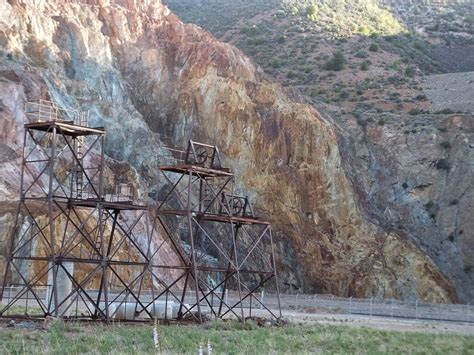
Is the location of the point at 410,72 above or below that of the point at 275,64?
below

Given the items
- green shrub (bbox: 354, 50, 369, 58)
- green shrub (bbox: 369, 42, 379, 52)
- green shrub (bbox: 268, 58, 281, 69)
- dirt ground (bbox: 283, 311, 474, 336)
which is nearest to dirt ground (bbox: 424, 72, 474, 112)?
green shrub (bbox: 354, 50, 369, 58)

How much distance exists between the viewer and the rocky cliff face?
64.6 metres

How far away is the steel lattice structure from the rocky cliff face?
3.17 m

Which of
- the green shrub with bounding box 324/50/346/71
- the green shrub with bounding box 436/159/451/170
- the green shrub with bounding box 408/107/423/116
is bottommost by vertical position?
the green shrub with bounding box 436/159/451/170

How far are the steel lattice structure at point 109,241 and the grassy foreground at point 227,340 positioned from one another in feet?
9.47

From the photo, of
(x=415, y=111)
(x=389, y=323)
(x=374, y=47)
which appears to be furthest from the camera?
(x=374, y=47)

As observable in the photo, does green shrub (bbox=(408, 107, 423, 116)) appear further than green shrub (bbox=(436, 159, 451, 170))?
Yes

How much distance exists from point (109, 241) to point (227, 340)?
15.3m

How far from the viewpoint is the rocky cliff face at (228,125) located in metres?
64.6

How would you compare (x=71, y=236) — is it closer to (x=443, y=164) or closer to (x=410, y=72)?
(x=443, y=164)

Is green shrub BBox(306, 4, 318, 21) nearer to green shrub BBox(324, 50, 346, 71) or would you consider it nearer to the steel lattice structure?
green shrub BBox(324, 50, 346, 71)

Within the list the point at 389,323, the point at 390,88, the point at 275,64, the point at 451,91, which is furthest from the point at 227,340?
the point at 275,64

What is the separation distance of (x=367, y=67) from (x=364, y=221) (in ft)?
141

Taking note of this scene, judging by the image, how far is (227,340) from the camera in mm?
25328
